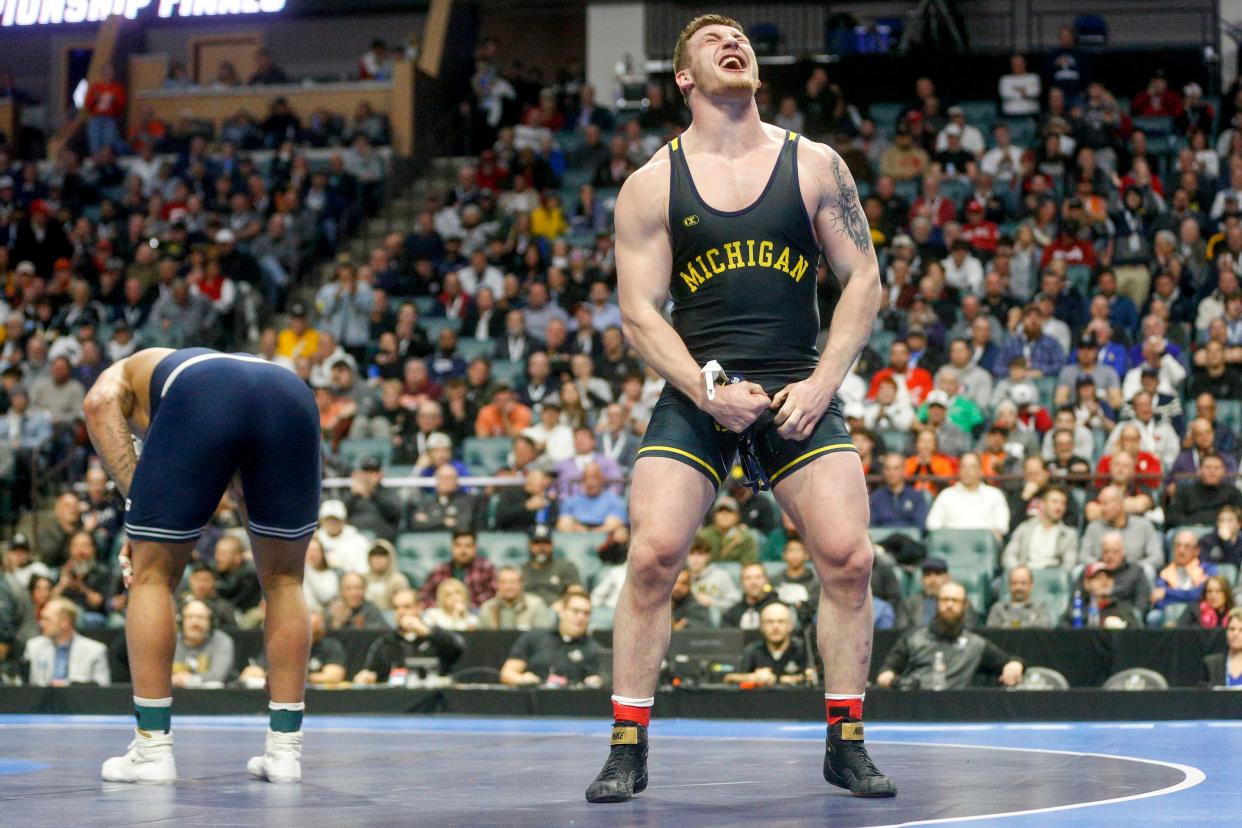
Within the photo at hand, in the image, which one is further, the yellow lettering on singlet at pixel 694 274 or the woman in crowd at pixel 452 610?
the woman in crowd at pixel 452 610

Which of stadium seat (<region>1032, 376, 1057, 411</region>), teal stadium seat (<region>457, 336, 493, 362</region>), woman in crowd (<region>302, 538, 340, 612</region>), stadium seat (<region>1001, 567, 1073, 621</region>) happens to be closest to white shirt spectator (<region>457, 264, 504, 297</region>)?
teal stadium seat (<region>457, 336, 493, 362</region>)

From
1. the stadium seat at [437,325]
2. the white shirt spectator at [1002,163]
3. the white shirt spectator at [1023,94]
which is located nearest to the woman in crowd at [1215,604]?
the white shirt spectator at [1002,163]

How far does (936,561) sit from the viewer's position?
11.2 m

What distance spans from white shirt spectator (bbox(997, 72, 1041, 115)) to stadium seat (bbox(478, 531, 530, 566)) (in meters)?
9.20

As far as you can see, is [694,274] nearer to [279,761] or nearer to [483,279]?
[279,761]

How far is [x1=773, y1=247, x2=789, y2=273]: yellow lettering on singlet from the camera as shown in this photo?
509 cm

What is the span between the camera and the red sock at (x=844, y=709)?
491cm

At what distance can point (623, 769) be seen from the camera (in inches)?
187

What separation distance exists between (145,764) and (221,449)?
3.27ft

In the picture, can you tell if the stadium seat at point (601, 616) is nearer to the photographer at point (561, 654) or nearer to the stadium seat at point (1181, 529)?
the photographer at point (561, 654)

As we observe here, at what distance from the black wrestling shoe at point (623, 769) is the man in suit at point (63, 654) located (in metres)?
7.59

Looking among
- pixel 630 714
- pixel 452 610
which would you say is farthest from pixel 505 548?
pixel 630 714

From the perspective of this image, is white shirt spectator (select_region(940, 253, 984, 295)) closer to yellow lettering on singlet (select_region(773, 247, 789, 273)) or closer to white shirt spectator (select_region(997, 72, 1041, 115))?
white shirt spectator (select_region(997, 72, 1041, 115))

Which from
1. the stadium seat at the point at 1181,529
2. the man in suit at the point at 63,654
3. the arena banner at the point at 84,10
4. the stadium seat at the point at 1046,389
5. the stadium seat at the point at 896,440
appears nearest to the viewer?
the man in suit at the point at 63,654
